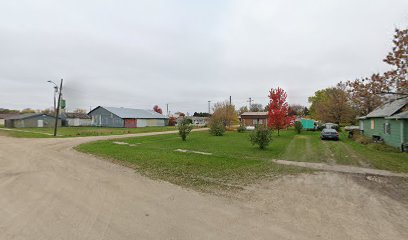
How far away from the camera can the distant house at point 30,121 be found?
1966 inches

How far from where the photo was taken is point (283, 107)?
Answer: 31078 mm

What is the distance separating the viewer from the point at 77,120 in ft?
205

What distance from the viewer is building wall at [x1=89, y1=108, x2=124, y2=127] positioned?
55.7 m

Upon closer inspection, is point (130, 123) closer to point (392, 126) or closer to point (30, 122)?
point (30, 122)

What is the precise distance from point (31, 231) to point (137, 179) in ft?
13.9

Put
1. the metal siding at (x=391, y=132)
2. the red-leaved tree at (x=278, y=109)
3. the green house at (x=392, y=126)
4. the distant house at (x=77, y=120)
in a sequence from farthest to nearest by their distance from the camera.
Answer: the distant house at (x=77, y=120)
the red-leaved tree at (x=278, y=109)
the metal siding at (x=391, y=132)
the green house at (x=392, y=126)

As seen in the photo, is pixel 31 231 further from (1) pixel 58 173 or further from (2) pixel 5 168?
(2) pixel 5 168

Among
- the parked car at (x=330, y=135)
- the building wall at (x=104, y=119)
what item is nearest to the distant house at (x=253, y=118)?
the building wall at (x=104, y=119)

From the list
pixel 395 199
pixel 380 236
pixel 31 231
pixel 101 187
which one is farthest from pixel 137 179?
pixel 395 199

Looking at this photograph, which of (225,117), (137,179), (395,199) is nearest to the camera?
(395,199)

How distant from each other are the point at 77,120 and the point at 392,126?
213 ft

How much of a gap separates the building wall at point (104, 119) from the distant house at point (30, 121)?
9518 mm

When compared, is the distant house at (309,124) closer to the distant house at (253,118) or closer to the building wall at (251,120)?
the distant house at (253,118)

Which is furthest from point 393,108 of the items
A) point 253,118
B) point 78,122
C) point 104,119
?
point 78,122
